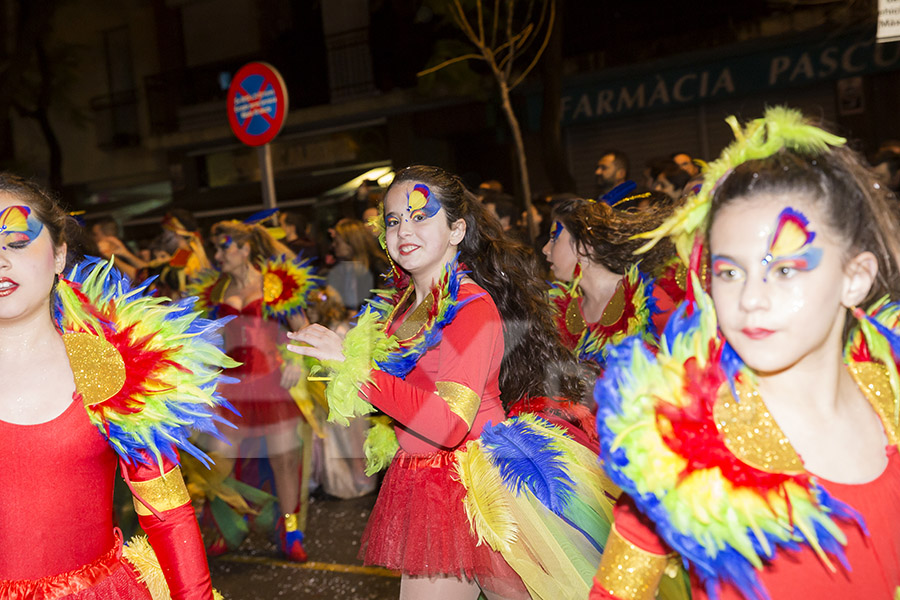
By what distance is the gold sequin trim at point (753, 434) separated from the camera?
4.47 feet

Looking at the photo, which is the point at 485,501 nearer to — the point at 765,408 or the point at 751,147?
the point at 765,408

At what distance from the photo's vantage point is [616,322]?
3971 millimetres

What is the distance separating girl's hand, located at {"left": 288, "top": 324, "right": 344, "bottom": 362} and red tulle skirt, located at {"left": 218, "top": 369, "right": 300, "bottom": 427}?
2867mm

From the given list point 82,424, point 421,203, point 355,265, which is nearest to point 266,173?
point 355,265

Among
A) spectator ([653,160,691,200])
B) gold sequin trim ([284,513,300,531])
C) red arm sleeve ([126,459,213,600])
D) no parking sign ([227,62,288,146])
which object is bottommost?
gold sequin trim ([284,513,300,531])

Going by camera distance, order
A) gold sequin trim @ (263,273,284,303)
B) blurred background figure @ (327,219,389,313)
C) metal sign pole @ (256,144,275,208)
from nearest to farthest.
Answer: gold sequin trim @ (263,273,284,303), blurred background figure @ (327,219,389,313), metal sign pole @ (256,144,275,208)

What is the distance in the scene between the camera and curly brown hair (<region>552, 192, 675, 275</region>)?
158 inches

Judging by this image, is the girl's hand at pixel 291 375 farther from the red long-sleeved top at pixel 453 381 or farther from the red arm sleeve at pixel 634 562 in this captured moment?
the red arm sleeve at pixel 634 562

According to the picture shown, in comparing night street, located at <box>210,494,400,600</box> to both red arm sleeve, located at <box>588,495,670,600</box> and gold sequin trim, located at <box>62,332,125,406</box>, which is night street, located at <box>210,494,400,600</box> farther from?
red arm sleeve, located at <box>588,495,670,600</box>

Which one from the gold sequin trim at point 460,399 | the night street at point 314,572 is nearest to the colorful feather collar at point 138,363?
the gold sequin trim at point 460,399

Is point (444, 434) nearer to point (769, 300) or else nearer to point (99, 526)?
point (99, 526)

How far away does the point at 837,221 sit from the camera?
4.57ft

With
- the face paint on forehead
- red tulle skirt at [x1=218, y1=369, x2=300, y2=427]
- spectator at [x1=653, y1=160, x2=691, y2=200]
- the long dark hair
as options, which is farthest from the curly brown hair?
red tulle skirt at [x1=218, y1=369, x2=300, y2=427]

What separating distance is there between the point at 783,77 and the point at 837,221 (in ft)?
34.1
